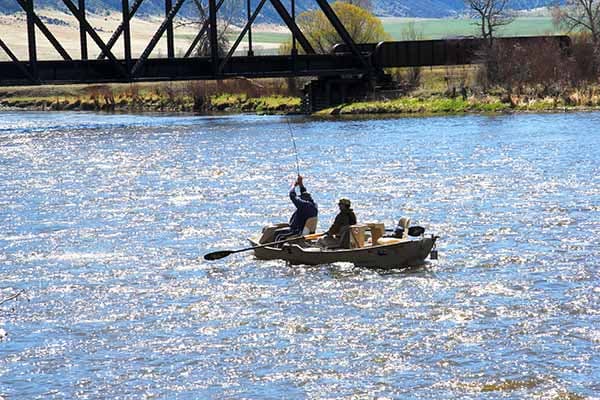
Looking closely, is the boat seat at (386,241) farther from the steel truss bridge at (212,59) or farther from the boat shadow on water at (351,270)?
the steel truss bridge at (212,59)

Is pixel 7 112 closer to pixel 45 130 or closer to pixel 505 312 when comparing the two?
pixel 45 130

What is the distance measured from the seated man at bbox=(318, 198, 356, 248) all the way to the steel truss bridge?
45047mm

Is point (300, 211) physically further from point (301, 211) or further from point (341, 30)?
point (341, 30)

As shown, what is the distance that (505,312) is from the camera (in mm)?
23234

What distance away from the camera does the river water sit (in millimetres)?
19859

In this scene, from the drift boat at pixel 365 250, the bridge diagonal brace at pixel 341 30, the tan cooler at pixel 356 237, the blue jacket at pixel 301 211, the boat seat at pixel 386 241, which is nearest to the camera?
the drift boat at pixel 365 250

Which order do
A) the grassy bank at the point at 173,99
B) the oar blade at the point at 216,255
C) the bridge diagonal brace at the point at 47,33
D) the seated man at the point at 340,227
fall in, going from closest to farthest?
1. the seated man at the point at 340,227
2. the oar blade at the point at 216,255
3. the bridge diagonal brace at the point at 47,33
4. the grassy bank at the point at 173,99

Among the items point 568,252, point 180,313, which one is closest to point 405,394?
point 180,313

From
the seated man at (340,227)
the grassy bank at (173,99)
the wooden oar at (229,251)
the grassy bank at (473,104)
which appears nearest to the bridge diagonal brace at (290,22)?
the grassy bank at (473,104)

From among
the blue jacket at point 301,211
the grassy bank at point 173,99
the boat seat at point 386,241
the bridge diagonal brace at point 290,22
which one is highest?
the bridge diagonal brace at point 290,22

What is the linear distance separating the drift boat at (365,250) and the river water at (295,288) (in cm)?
25

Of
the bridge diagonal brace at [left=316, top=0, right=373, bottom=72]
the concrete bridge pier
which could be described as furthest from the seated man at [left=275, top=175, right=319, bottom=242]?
the concrete bridge pier

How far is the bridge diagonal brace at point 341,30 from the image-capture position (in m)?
86.6

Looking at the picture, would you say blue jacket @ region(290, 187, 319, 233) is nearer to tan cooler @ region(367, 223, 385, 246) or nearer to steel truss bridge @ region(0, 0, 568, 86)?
tan cooler @ region(367, 223, 385, 246)
